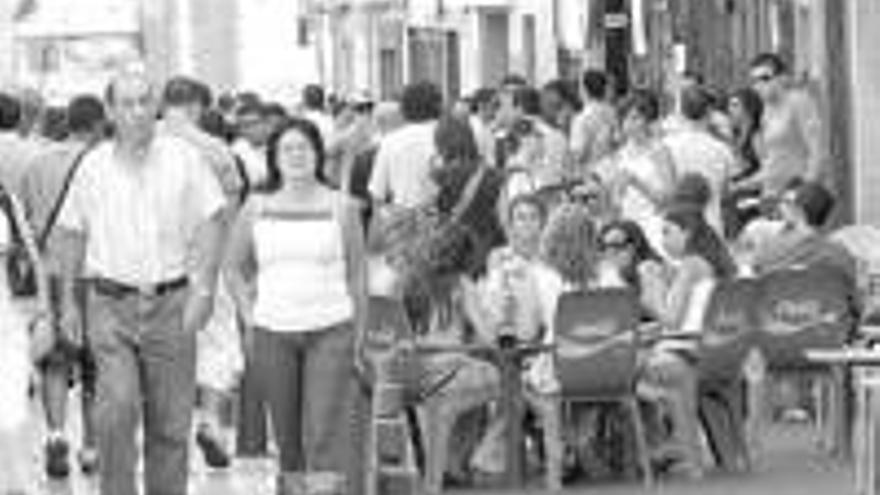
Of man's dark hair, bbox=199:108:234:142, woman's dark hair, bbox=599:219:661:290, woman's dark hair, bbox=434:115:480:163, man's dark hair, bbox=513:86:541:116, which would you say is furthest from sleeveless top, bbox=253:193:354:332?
man's dark hair, bbox=513:86:541:116

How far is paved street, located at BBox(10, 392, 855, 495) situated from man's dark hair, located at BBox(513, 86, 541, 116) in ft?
29.0

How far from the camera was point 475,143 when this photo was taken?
24.3 meters

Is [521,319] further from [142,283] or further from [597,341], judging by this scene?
[142,283]

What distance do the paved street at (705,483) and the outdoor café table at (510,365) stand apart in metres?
0.27

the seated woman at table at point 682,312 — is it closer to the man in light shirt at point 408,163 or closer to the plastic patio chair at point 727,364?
the plastic patio chair at point 727,364

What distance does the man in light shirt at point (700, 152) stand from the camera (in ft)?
87.5

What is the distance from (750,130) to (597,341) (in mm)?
10256

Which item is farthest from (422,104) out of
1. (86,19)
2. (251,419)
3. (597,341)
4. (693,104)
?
(86,19)

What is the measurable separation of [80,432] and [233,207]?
1.98 m

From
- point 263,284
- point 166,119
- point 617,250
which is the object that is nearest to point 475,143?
point 166,119

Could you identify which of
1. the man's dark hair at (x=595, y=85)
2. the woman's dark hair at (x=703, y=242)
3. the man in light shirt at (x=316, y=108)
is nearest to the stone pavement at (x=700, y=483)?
the woman's dark hair at (x=703, y=242)

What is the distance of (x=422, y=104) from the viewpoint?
1012 inches

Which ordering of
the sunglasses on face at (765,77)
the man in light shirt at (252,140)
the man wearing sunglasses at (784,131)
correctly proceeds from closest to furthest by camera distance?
the man in light shirt at (252,140)
the man wearing sunglasses at (784,131)
the sunglasses on face at (765,77)

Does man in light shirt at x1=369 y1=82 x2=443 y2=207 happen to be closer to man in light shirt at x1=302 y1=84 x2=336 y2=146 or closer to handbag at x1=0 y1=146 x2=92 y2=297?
man in light shirt at x1=302 y1=84 x2=336 y2=146
